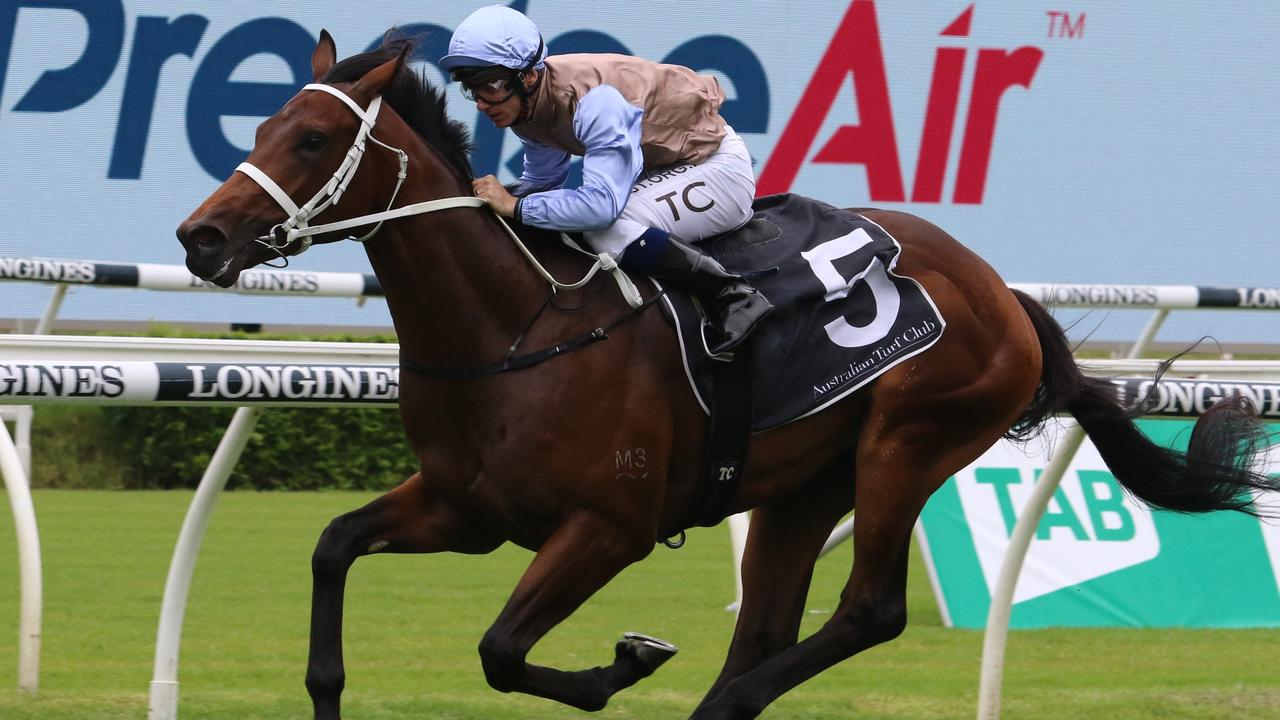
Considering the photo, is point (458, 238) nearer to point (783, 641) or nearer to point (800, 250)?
point (800, 250)

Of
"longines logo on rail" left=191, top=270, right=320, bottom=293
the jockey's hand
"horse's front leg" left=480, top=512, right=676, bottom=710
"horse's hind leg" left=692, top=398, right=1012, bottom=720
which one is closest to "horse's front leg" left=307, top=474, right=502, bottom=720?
"horse's front leg" left=480, top=512, right=676, bottom=710

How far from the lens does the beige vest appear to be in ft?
11.4

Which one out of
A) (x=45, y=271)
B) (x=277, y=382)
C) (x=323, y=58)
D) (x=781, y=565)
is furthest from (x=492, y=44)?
(x=45, y=271)

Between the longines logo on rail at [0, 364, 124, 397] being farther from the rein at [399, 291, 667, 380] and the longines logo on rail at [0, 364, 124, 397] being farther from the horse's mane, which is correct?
the horse's mane

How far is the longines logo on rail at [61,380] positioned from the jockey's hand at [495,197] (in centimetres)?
75

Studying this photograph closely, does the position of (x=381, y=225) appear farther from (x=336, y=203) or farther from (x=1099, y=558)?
(x=1099, y=558)

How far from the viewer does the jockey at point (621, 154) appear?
336 centimetres

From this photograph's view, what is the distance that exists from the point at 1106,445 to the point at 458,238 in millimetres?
1674

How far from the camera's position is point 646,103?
3.61 meters

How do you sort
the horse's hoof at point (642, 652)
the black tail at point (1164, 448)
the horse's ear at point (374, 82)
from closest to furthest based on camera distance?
the horse's ear at point (374, 82) < the horse's hoof at point (642, 652) < the black tail at point (1164, 448)

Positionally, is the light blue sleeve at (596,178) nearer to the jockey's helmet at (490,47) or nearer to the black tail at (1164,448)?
the jockey's helmet at (490,47)

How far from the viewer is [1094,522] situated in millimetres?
5707

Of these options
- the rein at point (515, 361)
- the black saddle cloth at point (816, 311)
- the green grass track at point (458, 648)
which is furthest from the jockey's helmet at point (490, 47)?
the green grass track at point (458, 648)

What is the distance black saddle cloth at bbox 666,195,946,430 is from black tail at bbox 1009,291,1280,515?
44 centimetres
